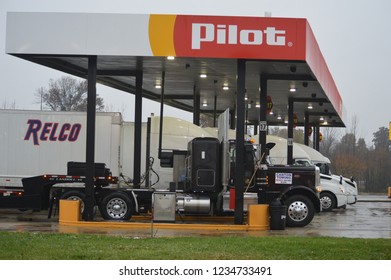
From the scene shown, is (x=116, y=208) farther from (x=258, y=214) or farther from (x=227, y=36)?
(x=227, y=36)

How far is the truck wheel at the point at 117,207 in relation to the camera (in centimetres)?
2047

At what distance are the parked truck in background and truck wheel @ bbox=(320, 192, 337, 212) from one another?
255 inches

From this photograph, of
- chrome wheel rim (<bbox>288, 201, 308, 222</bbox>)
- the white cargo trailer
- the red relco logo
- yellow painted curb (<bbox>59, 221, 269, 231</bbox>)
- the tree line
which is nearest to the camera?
yellow painted curb (<bbox>59, 221, 269, 231</bbox>)

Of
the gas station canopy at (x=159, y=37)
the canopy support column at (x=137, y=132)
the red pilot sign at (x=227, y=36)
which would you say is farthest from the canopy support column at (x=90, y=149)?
the canopy support column at (x=137, y=132)

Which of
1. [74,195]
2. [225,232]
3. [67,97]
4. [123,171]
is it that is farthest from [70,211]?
[67,97]

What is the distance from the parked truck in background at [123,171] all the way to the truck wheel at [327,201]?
21.3 feet

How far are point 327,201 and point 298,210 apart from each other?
8.40 m

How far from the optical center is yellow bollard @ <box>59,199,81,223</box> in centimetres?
1936

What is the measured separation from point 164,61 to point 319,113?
1764 centimetres

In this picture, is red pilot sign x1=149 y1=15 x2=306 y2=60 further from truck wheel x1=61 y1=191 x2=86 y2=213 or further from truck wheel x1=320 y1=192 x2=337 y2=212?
truck wheel x1=320 y1=192 x2=337 y2=212

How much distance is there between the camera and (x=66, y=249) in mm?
13383

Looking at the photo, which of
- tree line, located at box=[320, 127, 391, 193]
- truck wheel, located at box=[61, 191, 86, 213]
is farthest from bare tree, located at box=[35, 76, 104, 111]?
truck wheel, located at box=[61, 191, 86, 213]
